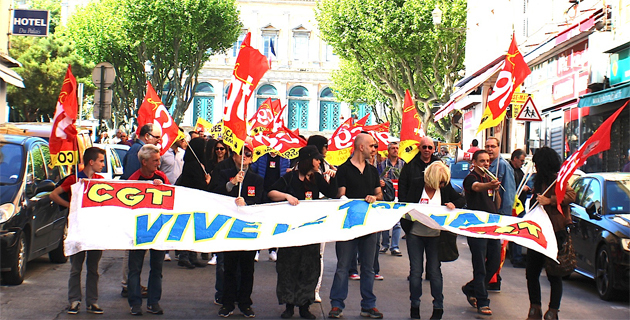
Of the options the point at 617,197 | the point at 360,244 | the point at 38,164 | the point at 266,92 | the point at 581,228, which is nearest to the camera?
the point at 360,244

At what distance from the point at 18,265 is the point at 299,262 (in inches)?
133

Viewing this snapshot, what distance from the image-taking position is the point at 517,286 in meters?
10.1

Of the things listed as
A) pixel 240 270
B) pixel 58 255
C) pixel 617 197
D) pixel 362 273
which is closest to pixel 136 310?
pixel 240 270

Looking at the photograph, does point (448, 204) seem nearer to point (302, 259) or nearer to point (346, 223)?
point (346, 223)

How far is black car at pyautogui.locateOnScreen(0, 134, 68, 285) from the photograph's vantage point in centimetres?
867

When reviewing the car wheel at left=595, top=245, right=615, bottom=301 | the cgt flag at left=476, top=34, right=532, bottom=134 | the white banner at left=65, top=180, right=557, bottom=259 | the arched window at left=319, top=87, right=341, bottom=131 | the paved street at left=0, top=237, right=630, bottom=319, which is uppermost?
the arched window at left=319, top=87, right=341, bottom=131

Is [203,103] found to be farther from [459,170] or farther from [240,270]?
[240,270]

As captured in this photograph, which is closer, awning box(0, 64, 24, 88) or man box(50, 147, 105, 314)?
man box(50, 147, 105, 314)

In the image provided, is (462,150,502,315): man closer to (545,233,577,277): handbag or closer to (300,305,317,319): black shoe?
(545,233,577,277): handbag

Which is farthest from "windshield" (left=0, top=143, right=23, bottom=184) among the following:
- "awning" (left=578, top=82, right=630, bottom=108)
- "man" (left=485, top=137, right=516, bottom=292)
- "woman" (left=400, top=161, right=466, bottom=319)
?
"awning" (left=578, top=82, right=630, bottom=108)

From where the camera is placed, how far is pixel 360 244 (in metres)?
7.88

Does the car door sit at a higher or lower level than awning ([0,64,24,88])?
lower

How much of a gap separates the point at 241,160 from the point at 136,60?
1532 inches

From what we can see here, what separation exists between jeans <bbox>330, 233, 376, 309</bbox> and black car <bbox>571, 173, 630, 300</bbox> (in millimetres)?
2997
